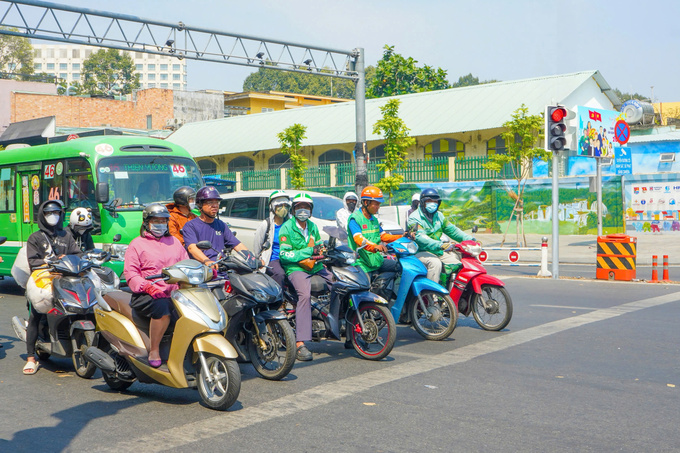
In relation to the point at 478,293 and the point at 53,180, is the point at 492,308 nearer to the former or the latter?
the point at 478,293

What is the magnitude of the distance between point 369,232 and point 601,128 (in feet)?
51.7

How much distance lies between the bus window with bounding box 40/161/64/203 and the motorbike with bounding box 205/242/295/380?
7.50 meters

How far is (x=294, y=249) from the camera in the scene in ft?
25.3

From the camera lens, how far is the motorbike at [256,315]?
6.46 metres

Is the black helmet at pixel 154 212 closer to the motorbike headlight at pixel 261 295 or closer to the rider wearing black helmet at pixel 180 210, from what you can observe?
the motorbike headlight at pixel 261 295

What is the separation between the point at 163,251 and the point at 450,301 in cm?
369

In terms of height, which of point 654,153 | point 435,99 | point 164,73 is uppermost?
point 164,73

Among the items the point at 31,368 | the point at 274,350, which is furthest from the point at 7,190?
the point at 274,350

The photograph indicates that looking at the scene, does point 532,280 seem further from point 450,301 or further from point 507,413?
point 507,413

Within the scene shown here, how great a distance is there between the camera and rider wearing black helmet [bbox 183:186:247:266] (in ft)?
24.2

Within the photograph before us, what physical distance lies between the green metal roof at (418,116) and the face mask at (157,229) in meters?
25.5

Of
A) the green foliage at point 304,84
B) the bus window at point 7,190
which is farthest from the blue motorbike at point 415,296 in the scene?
the green foliage at point 304,84

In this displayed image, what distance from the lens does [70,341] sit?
7.18m

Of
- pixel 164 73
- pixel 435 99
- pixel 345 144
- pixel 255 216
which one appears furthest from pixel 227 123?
pixel 164 73
